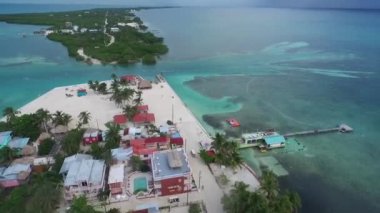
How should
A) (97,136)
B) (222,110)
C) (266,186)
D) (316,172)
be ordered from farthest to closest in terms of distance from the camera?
1. (222,110)
2. (97,136)
3. (316,172)
4. (266,186)

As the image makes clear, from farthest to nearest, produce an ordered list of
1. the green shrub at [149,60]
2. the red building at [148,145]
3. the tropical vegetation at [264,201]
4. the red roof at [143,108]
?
the green shrub at [149,60], the red roof at [143,108], the red building at [148,145], the tropical vegetation at [264,201]

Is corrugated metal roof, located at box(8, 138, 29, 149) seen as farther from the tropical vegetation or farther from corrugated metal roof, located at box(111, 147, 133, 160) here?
the tropical vegetation

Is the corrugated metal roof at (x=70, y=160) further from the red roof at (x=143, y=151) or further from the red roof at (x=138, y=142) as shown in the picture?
the red roof at (x=143, y=151)

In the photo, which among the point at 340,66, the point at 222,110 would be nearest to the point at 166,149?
the point at 222,110

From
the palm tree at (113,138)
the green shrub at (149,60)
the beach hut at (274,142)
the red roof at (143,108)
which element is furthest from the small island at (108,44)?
the beach hut at (274,142)

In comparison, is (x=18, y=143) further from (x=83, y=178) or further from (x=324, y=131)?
(x=324, y=131)

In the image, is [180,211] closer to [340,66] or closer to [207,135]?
[207,135]

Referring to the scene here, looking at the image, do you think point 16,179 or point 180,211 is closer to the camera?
point 180,211
